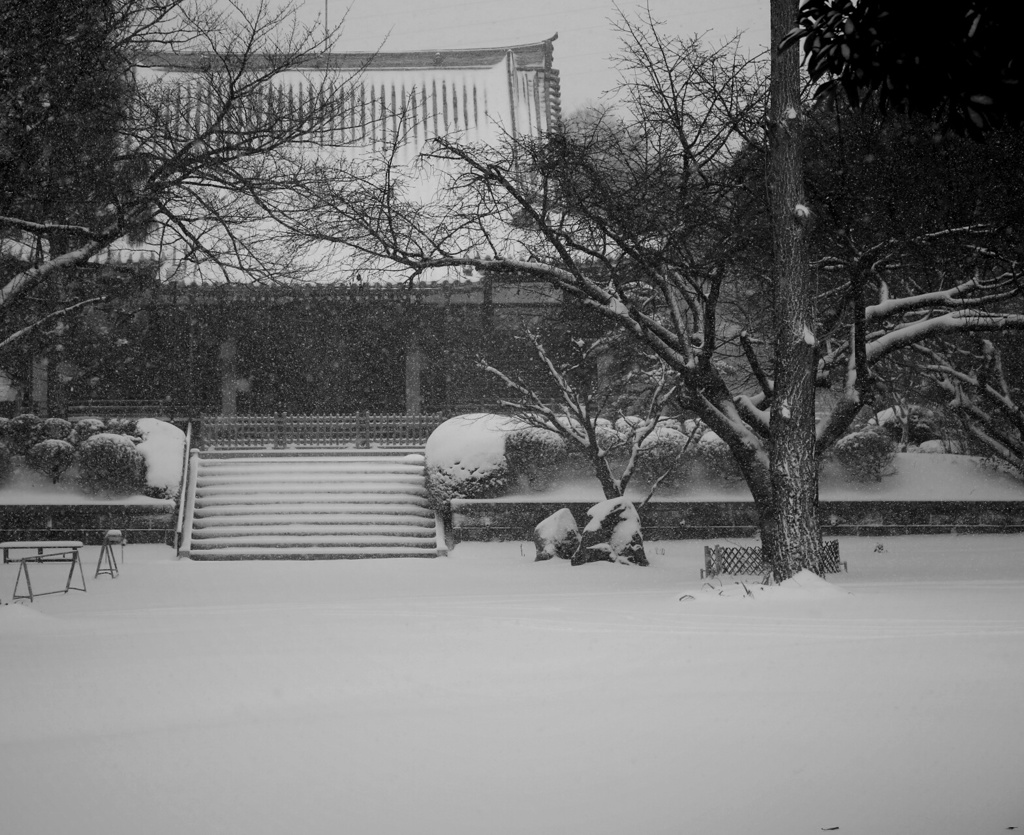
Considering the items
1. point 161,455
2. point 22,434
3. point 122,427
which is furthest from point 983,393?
point 22,434

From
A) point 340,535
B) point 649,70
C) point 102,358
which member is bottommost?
point 340,535

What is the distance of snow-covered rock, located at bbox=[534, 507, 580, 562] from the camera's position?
1592 cm

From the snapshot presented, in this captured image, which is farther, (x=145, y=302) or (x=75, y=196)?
(x=145, y=302)

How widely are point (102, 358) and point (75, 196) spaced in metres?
9.56

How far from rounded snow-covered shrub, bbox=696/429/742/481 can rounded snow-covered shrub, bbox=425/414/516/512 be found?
384cm

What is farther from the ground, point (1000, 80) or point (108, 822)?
point (1000, 80)

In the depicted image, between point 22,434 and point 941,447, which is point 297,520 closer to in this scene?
point 22,434

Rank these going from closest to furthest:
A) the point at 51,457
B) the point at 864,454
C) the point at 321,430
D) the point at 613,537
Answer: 1. the point at 613,537
2. the point at 51,457
3. the point at 864,454
4. the point at 321,430

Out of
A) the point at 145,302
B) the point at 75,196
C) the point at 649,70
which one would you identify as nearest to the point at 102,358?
the point at 145,302

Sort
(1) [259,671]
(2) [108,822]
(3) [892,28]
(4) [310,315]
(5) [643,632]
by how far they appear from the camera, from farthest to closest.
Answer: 1. (4) [310,315]
2. (5) [643,632]
3. (1) [259,671]
4. (2) [108,822]
5. (3) [892,28]

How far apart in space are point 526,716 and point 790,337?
6.74m

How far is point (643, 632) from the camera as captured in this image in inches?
326

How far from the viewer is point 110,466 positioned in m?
18.1

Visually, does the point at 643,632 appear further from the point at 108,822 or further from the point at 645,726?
the point at 108,822
